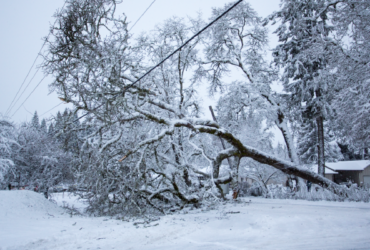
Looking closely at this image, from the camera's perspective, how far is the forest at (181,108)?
26.5ft

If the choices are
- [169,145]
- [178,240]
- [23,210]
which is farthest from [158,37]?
[178,240]

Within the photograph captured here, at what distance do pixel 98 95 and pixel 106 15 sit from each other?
329 centimetres

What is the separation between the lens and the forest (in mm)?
8062

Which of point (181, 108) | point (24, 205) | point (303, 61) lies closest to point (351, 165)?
point (303, 61)

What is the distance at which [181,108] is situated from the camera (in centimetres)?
1223

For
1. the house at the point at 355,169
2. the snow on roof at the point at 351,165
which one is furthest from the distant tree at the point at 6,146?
the snow on roof at the point at 351,165

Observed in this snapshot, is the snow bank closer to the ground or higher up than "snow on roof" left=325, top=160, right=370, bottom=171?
closer to the ground

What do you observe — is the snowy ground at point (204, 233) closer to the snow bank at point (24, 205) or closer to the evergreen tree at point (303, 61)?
the snow bank at point (24, 205)

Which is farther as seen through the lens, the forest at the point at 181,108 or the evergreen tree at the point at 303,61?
the evergreen tree at the point at 303,61

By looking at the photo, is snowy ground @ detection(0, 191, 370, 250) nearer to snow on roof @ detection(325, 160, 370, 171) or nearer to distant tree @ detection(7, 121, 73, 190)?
distant tree @ detection(7, 121, 73, 190)

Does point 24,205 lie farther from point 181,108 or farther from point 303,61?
point 303,61

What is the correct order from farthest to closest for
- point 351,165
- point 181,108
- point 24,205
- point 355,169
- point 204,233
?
point 351,165 < point 355,169 < point 181,108 < point 24,205 < point 204,233

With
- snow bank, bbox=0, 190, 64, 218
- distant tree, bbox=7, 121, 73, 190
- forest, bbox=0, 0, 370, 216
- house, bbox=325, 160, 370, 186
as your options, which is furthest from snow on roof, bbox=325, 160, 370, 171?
snow bank, bbox=0, 190, 64, 218

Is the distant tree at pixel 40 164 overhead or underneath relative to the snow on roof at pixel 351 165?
overhead
